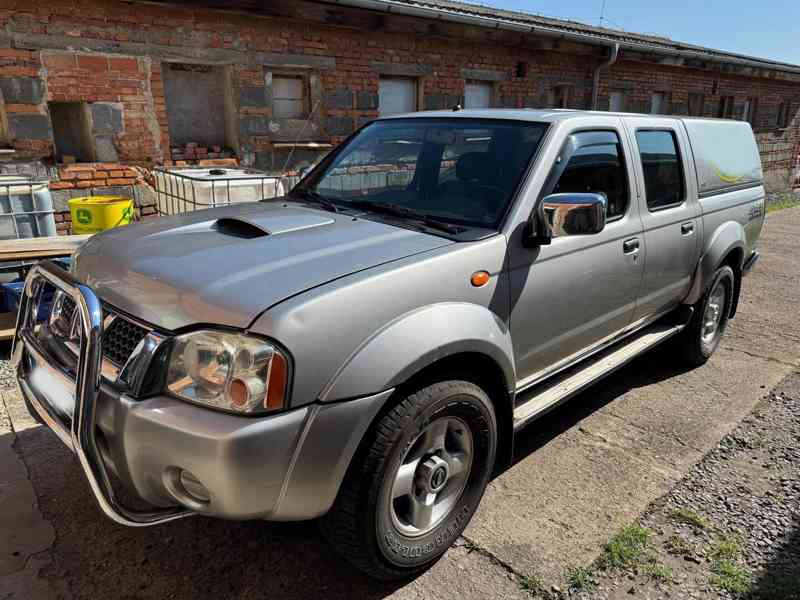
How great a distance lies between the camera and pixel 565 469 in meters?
3.21

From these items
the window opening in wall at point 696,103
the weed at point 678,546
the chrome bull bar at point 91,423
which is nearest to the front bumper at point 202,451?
the chrome bull bar at point 91,423

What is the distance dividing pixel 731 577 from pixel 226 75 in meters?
7.38

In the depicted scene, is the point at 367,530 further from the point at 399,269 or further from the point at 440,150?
the point at 440,150

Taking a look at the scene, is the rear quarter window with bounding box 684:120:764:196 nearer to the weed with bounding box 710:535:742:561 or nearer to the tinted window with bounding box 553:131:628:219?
the tinted window with bounding box 553:131:628:219

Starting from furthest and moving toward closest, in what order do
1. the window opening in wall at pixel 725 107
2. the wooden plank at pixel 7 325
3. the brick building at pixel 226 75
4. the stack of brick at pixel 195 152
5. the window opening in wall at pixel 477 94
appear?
the window opening in wall at pixel 725 107 → the window opening in wall at pixel 477 94 → the stack of brick at pixel 195 152 → the brick building at pixel 226 75 → the wooden plank at pixel 7 325

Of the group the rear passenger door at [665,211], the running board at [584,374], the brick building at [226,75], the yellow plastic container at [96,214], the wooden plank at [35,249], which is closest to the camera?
the running board at [584,374]

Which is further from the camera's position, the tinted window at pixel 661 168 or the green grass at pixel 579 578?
the tinted window at pixel 661 168

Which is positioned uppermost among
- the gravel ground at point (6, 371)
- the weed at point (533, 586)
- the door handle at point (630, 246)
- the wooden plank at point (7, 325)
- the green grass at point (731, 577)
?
the door handle at point (630, 246)

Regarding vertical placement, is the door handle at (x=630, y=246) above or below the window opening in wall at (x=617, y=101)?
below

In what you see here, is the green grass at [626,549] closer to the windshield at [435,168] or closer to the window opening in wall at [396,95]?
the windshield at [435,168]

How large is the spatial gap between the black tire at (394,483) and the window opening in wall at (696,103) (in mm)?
16277

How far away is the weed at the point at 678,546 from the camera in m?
2.59

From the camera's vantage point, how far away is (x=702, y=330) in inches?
175

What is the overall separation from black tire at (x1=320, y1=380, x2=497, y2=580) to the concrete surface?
6.3 inches
